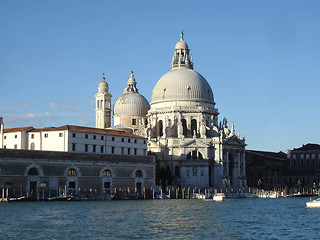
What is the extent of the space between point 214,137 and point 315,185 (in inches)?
906

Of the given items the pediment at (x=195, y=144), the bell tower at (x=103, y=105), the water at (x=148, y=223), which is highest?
the bell tower at (x=103, y=105)

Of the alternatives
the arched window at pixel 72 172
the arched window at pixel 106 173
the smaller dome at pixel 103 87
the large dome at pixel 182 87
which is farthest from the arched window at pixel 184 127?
the arched window at pixel 72 172

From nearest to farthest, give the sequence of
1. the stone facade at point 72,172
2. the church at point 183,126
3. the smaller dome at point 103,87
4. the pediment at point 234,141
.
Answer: the stone facade at point 72,172 < the church at point 183,126 < the pediment at point 234,141 < the smaller dome at point 103,87

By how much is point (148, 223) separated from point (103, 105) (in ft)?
168

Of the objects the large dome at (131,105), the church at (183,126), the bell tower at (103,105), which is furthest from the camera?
the large dome at (131,105)

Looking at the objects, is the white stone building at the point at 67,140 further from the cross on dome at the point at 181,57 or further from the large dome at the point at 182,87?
the cross on dome at the point at 181,57

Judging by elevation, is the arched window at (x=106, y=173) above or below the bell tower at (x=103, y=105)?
below

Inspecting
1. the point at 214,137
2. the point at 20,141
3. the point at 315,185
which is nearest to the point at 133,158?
the point at 20,141

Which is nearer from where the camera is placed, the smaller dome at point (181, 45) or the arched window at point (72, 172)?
the arched window at point (72, 172)

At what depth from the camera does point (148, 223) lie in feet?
120

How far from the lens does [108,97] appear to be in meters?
87.1

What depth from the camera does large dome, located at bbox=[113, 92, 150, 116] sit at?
290 feet

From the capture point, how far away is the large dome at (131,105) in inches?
3479

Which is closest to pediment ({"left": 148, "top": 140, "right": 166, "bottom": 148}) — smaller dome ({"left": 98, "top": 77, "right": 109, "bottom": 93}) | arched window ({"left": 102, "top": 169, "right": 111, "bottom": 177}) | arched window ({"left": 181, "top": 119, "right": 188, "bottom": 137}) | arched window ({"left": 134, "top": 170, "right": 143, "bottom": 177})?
arched window ({"left": 181, "top": 119, "right": 188, "bottom": 137})
